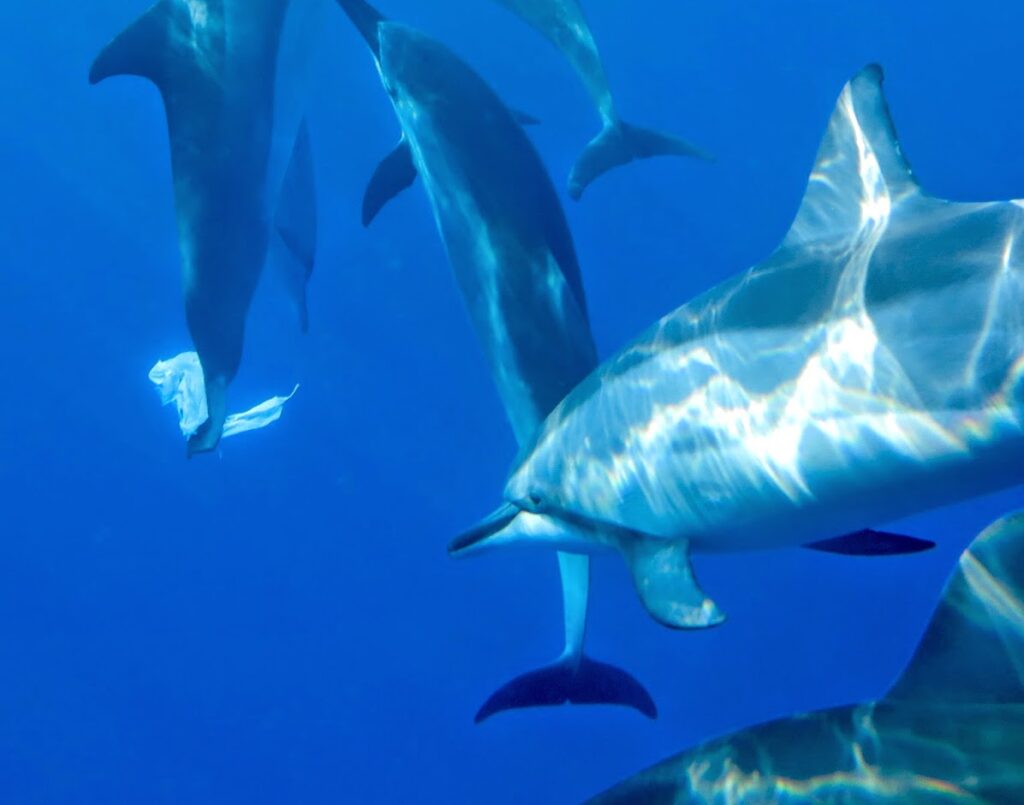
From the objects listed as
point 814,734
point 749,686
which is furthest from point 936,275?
point 749,686

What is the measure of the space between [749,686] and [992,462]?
9.11m

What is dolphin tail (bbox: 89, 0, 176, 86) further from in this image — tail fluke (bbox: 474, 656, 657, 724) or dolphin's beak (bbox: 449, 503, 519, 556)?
tail fluke (bbox: 474, 656, 657, 724)

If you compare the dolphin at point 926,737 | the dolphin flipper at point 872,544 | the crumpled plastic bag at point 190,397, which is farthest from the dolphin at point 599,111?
the dolphin at point 926,737

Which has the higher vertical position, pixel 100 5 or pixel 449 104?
pixel 100 5

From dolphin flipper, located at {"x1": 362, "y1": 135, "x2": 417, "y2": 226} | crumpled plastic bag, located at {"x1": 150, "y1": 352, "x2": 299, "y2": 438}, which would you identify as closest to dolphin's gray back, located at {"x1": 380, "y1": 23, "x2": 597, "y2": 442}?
dolphin flipper, located at {"x1": 362, "y1": 135, "x2": 417, "y2": 226}

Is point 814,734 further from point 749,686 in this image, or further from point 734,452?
point 749,686

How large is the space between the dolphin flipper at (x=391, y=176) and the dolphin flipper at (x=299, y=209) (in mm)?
969

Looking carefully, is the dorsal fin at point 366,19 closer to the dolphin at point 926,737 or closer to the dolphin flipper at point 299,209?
the dolphin flipper at point 299,209

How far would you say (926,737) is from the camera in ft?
10.9

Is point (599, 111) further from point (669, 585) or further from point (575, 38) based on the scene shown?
point (669, 585)

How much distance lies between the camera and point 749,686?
38.9 feet

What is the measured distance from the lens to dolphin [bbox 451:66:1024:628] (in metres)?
3.40

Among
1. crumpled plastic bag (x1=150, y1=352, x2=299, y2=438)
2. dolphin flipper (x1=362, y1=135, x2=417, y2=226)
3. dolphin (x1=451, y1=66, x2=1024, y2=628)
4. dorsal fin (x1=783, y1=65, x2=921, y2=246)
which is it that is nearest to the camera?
dolphin (x1=451, y1=66, x2=1024, y2=628)

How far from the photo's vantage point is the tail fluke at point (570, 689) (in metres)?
6.41
